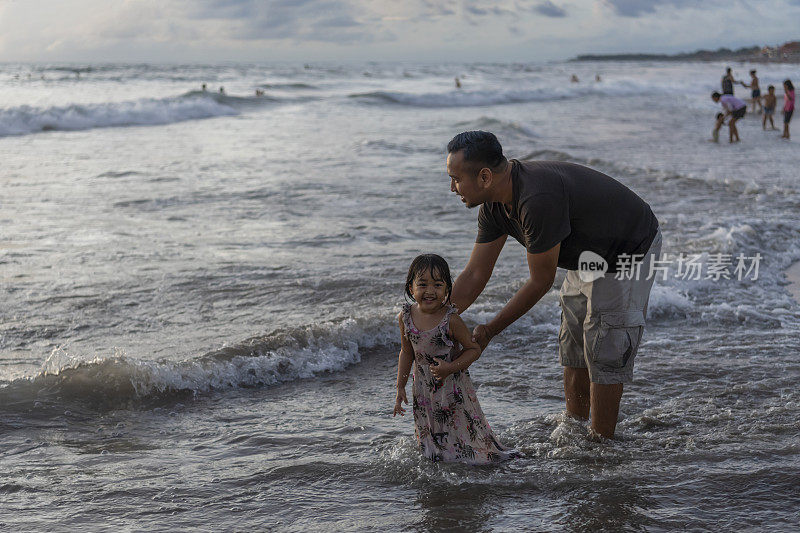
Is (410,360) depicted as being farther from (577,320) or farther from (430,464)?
(577,320)

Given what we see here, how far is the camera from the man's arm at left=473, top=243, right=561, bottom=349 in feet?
10.5

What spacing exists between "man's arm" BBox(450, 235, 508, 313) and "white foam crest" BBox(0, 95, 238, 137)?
24.2 m

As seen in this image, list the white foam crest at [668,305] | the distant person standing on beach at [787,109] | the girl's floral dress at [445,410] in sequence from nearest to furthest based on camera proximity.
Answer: the girl's floral dress at [445,410] < the white foam crest at [668,305] < the distant person standing on beach at [787,109]

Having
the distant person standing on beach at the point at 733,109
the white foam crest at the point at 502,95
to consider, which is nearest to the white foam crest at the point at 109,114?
the white foam crest at the point at 502,95

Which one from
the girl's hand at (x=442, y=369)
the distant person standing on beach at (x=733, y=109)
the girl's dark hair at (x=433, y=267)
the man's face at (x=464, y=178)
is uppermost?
the distant person standing on beach at (x=733, y=109)

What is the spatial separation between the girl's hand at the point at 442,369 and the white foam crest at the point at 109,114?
24.3 m

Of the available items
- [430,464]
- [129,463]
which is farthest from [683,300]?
[129,463]

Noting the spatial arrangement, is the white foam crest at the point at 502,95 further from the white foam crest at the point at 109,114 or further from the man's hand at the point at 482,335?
the man's hand at the point at 482,335

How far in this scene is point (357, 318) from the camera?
596 cm

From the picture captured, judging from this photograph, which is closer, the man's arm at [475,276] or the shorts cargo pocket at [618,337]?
the shorts cargo pocket at [618,337]

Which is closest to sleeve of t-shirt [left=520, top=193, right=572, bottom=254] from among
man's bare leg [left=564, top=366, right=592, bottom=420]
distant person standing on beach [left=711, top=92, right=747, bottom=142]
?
man's bare leg [left=564, top=366, right=592, bottom=420]

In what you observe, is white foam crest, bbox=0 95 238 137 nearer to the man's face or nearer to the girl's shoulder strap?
the girl's shoulder strap

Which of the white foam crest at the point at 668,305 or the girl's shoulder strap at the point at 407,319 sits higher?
the girl's shoulder strap at the point at 407,319

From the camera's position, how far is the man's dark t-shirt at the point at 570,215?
10.3ft
